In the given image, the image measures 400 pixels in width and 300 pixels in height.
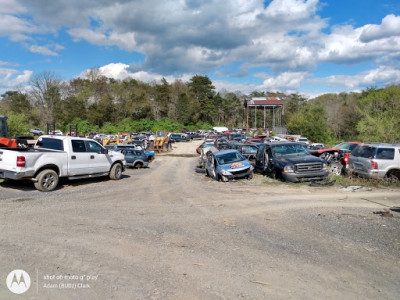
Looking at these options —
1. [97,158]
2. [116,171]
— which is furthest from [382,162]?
[97,158]

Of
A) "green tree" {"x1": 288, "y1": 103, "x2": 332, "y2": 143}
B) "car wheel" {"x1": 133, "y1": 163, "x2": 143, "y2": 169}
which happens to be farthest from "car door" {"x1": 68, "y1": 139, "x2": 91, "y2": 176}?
"green tree" {"x1": 288, "y1": 103, "x2": 332, "y2": 143}

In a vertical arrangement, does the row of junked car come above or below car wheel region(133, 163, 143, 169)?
above

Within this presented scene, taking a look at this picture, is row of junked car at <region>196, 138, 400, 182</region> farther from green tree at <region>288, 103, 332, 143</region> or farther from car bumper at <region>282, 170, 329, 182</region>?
green tree at <region>288, 103, 332, 143</region>

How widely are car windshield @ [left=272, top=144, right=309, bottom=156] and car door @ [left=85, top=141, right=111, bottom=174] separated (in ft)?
25.3

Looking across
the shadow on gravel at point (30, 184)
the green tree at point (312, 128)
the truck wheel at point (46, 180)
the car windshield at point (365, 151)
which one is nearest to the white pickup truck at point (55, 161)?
the truck wheel at point (46, 180)

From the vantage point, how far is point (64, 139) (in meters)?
11.6

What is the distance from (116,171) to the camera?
14.0m

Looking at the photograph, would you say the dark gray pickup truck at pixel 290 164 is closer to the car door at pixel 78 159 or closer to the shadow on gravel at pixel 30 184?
the shadow on gravel at pixel 30 184

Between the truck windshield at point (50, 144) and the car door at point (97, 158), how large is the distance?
45.6 inches

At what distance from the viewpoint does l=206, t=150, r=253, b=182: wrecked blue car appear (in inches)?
547

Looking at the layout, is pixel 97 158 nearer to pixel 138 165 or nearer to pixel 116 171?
pixel 116 171

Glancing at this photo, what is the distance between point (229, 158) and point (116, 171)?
216 inches

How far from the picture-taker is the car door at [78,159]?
37.6 ft

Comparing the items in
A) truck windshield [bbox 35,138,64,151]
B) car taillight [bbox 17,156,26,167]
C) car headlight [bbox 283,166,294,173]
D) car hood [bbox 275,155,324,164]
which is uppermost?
truck windshield [bbox 35,138,64,151]
